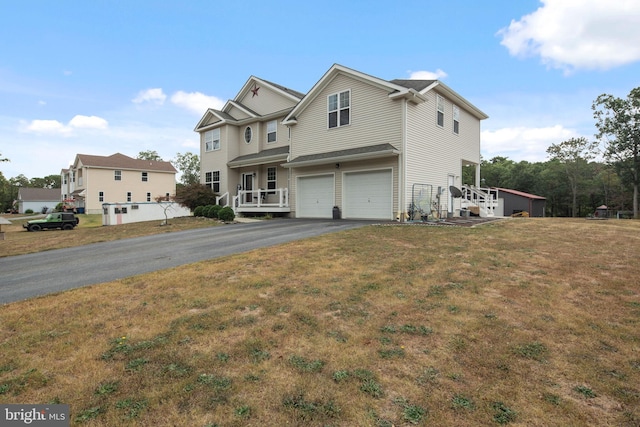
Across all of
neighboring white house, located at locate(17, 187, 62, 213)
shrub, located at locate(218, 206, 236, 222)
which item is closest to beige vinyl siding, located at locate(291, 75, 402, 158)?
shrub, located at locate(218, 206, 236, 222)

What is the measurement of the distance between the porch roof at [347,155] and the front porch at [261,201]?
2.42 m

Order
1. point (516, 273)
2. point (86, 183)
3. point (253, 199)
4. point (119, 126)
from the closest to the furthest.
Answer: point (516, 273), point (253, 199), point (119, 126), point (86, 183)

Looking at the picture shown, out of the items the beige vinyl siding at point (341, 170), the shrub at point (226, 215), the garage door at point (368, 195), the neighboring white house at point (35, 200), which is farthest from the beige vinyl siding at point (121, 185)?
the garage door at point (368, 195)

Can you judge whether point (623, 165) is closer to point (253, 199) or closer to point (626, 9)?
point (626, 9)

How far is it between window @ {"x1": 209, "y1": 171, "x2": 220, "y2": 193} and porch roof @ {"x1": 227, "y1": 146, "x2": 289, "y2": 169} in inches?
70.7

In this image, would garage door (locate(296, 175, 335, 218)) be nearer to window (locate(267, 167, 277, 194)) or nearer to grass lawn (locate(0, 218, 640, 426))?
window (locate(267, 167, 277, 194))

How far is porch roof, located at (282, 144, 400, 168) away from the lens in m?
13.9

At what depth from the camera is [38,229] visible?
2186 cm

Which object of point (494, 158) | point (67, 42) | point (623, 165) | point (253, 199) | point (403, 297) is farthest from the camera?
point (494, 158)

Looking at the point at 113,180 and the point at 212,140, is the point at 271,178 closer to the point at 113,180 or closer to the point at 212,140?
the point at 212,140

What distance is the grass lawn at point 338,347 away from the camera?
2.43 metres

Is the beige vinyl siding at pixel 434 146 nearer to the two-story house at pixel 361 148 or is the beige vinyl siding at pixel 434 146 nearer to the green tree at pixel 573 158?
the two-story house at pixel 361 148

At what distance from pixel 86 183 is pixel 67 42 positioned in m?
30.3

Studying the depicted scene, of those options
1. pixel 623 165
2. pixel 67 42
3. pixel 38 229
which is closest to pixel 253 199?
pixel 67 42
